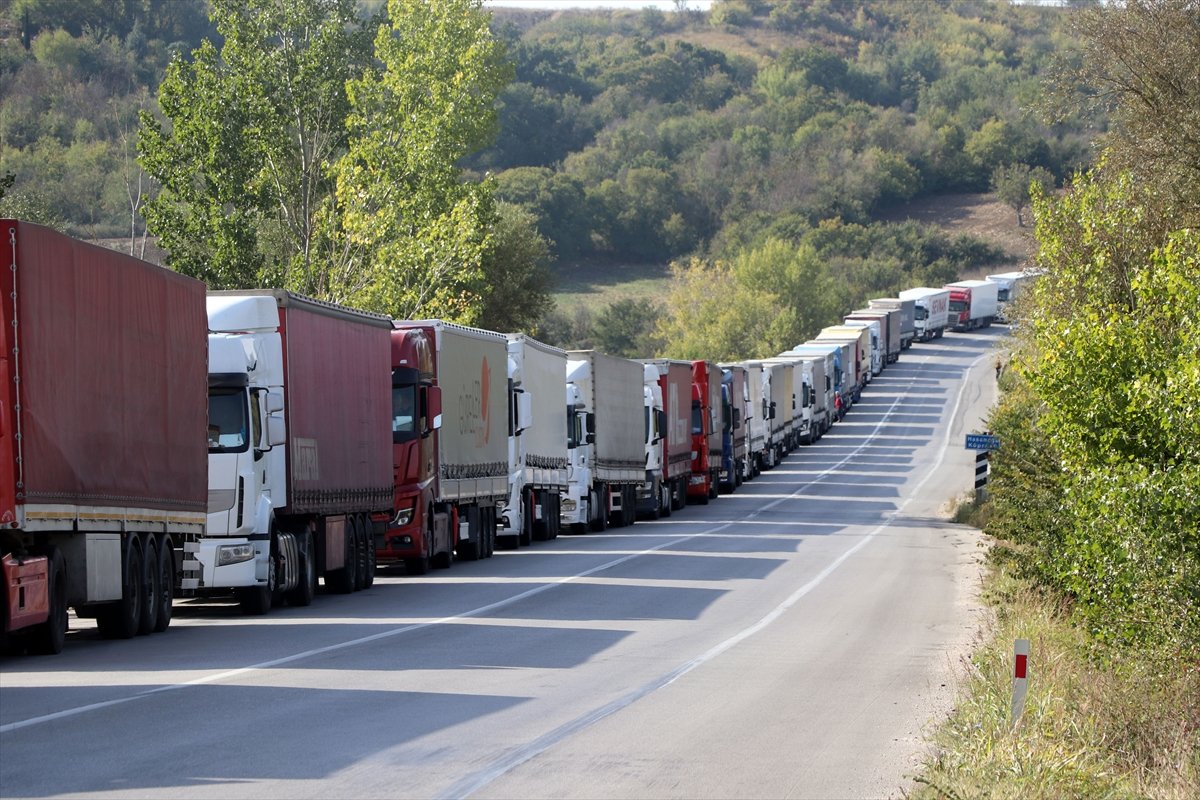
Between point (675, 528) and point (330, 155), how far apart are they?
15.5 meters

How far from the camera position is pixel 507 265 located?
69562 millimetres

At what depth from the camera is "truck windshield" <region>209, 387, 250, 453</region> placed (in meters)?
20.2

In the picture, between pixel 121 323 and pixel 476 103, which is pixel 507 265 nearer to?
pixel 476 103

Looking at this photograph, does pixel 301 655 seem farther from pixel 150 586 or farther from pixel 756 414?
pixel 756 414

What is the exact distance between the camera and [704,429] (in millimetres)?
49938

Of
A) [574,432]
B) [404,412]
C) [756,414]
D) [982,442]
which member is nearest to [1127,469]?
[404,412]

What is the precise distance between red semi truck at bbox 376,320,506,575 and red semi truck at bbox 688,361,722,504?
18213 millimetres

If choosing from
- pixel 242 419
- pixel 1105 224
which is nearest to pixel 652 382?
pixel 1105 224

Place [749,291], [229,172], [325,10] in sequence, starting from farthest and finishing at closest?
[749,291] → [325,10] → [229,172]

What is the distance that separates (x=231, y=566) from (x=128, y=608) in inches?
96.5

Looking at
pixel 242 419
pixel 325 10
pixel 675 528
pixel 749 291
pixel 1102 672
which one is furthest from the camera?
pixel 749 291

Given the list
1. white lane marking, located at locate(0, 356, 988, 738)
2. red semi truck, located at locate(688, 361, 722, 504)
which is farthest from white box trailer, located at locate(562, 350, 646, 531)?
red semi truck, located at locate(688, 361, 722, 504)

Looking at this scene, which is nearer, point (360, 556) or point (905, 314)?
point (360, 556)

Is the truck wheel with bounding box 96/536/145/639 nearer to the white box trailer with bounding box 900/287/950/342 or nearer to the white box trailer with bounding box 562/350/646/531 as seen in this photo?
the white box trailer with bounding box 562/350/646/531
